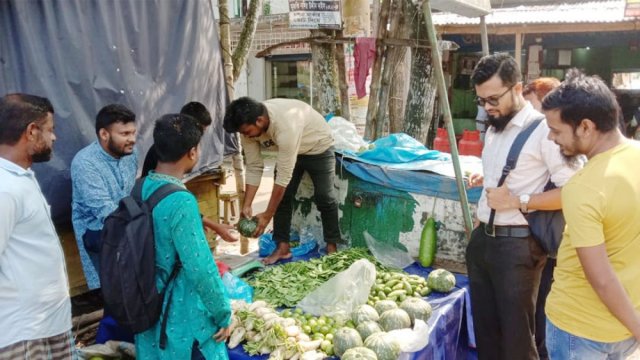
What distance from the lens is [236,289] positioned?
139 inches

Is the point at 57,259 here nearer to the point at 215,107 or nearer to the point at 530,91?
the point at 215,107

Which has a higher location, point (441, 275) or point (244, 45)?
point (244, 45)

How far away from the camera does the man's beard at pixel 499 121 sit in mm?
2859

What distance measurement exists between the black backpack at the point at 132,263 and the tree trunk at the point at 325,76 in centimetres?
421

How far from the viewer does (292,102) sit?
428cm

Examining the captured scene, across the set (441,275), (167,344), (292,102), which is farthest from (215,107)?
(167,344)

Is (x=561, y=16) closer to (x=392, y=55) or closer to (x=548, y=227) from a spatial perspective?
(x=392, y=55)

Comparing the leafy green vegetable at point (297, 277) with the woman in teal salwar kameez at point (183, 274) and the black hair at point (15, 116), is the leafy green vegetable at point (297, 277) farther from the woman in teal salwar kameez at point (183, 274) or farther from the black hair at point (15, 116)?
the black hair at point (15, 116)

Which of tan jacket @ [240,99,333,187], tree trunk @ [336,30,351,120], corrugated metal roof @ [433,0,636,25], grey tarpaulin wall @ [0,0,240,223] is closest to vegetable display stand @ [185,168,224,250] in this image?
grey tarpaulin wall @ [0,0,240,223]

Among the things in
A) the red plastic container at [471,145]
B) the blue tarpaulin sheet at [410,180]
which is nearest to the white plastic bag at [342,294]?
the blue tarpaulin sheet at [410,180]

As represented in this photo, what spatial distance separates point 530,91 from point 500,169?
165 centimetres

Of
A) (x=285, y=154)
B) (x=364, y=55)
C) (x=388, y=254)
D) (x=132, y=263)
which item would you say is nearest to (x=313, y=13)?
(x=364, y=55)

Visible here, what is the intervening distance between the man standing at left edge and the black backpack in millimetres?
234

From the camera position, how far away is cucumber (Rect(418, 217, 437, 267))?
14.1 feet
